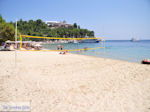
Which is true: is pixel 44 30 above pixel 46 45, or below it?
above

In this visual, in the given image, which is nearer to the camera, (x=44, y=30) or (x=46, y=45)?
(x=46, y=45)

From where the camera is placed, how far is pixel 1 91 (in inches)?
110

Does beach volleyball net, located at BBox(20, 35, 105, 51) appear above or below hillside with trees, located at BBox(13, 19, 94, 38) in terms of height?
below

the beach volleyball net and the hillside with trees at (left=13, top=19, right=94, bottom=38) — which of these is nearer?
the beach volleyball net

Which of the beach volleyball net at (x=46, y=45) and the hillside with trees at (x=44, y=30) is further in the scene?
the hillside with trees at (x=44, y=30)

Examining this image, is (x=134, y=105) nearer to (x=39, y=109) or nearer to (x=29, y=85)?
(x=39, y=109)

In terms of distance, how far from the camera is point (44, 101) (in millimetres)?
2432

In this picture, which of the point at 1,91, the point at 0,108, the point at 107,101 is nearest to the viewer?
the point at 0,108

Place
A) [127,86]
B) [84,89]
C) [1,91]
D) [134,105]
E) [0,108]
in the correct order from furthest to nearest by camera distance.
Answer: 1. [127,86]
2. [84,89]
3. [1,91]
4. [134,105]
5. [0,108]

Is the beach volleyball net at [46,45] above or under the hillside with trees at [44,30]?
under

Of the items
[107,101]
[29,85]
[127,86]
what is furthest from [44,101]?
[127,86]

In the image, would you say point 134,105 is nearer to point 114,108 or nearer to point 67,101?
point 114,108

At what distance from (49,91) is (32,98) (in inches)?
19.8

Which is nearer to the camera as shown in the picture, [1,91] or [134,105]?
[134,105]
